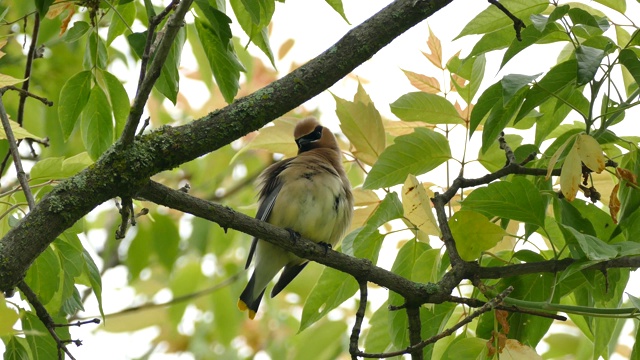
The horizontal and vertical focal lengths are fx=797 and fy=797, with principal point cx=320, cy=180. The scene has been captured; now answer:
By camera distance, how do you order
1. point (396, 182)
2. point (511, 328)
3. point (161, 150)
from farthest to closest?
point (396, 182)
point (511, 328)
point (161, 150)

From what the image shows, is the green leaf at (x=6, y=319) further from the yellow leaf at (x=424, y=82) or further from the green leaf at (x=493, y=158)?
the yellow leaf at (x=424, y=82)

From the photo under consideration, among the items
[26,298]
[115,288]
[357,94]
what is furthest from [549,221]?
[115,288]

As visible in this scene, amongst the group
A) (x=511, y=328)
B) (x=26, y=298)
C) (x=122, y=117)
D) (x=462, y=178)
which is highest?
(x=122, y=117)

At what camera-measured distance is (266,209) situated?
229 inches

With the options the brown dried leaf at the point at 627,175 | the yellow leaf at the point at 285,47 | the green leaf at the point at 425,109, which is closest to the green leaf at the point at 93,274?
the green leaf at the point at 425,109

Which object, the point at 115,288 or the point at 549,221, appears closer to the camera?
the point at 549,221

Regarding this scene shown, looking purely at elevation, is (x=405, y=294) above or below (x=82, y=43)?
below

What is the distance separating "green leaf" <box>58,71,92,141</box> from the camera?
352 centimetres

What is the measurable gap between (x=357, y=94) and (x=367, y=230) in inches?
30.5

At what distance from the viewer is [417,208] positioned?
335 centimetres

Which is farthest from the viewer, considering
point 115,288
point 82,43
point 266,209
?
point 115,288

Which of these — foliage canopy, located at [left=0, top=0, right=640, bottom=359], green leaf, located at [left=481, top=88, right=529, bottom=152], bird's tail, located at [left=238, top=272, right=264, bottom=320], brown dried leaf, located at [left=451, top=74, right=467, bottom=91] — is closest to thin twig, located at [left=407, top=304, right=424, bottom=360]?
foliage canopy, located at [left=0, top=0, right=640, bottom=359]

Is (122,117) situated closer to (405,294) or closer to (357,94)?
(357,94)

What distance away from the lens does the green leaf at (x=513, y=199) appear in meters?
2.97
